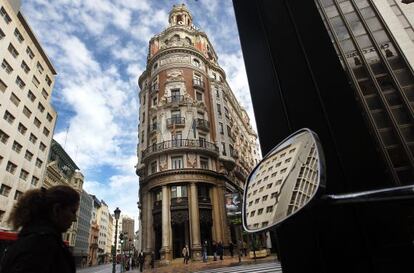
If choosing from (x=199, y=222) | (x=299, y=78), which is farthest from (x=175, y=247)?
(x=299, y=78)

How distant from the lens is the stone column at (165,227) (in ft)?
79.8

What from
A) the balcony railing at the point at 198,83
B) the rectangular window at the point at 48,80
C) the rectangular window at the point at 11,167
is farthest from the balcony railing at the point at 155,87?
the rectangular window at the point at 11,167

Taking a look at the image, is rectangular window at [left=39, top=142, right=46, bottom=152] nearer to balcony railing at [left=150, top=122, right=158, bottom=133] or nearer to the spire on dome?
balcony railing at [left=150, top=122, right=158, bottom=133]

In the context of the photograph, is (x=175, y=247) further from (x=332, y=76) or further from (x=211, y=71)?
(x=332, y=76)

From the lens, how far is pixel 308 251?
1.72 meters

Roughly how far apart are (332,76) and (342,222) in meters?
1.11

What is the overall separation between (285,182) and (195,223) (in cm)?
2504

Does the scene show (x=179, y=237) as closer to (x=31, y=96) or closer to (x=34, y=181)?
(x=34, y=181)

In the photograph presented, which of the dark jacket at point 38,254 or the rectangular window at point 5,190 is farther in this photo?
the rectangular window at point 5,190

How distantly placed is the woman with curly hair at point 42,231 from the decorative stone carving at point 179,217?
24.7 metres

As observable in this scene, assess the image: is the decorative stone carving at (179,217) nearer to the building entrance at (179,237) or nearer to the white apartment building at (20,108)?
the building entrance at (179,237)

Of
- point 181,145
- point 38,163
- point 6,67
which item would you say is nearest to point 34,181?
point 38,163

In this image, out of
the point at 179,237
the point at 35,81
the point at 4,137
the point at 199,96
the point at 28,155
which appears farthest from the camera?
the point at 35,81

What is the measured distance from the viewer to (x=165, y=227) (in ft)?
83.2
